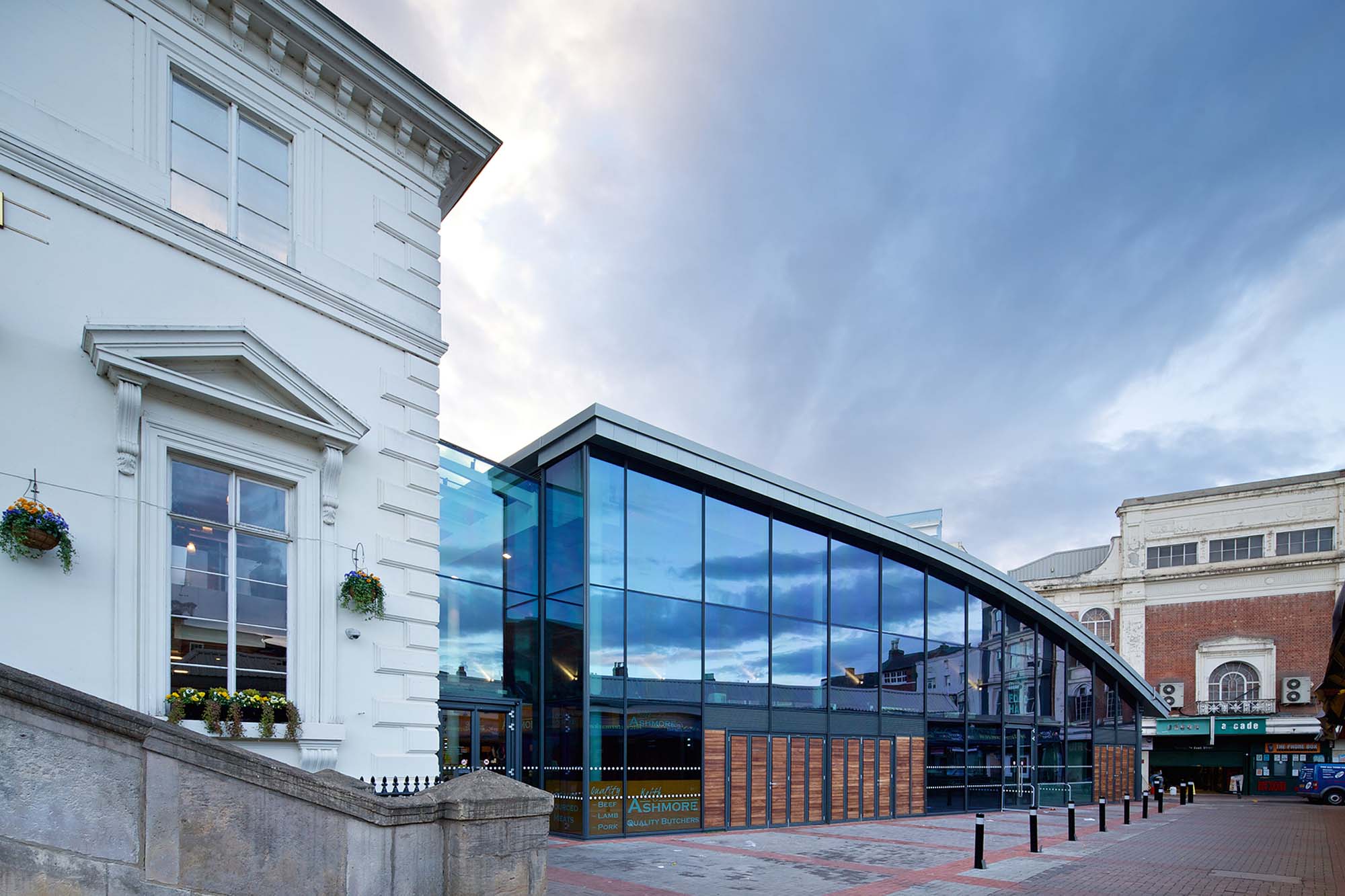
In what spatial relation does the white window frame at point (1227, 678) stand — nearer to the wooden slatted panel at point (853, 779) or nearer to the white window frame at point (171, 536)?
the wooden slatted panel at point (853, 779)

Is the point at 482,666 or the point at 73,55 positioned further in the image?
the point at 482,666

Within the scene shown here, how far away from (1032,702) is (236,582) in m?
24.3

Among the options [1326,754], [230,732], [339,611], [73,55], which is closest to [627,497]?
[339,611]

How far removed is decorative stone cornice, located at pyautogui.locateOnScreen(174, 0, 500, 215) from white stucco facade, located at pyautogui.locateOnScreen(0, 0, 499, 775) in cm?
2

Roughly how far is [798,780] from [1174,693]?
3154 centimetres

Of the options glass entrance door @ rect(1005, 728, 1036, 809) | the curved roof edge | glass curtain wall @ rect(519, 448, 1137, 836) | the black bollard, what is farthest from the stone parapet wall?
glass entrance door @ rect(1005, 728, 1036, 809)

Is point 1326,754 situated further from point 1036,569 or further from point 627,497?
point 627,497

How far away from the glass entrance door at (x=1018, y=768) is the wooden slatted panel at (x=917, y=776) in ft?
14.0

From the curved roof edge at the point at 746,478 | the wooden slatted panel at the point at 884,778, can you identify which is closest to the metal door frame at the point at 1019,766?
the curved roof edge at the point at 746,478

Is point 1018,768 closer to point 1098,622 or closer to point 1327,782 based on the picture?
point 1327,782

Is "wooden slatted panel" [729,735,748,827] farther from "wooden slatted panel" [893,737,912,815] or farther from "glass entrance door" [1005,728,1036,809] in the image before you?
"glass entrance door" [1005,728,1036,809]

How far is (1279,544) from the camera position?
39406 millimetres

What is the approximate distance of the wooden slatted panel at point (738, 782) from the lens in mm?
16828

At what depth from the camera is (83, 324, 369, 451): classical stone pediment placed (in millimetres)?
6961
